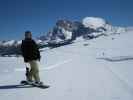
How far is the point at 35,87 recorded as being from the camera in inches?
334

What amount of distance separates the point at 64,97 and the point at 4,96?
1988 millimetres

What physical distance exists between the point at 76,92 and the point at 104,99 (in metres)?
1.34

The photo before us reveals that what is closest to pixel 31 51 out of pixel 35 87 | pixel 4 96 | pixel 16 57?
pixel 35 87

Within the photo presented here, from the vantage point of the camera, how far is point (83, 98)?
639cm

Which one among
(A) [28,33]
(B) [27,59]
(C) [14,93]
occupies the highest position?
(A) [28,33]

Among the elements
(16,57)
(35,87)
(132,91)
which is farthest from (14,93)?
(16,57)

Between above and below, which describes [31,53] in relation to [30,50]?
below

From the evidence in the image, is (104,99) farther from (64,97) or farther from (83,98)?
(64,97)

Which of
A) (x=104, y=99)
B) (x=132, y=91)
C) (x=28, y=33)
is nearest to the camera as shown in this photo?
(x=104, y=99)

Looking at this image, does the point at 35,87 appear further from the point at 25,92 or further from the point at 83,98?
the point at 83,98

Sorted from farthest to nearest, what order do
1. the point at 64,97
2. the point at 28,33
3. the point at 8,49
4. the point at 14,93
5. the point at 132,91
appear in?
1. the point at 8,49
2. the point at 28,33
3. the point at 14,93
4. the point at 132,91
5. the point at 64,97

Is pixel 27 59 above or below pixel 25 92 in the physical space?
above

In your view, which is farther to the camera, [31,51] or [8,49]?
[8,49]

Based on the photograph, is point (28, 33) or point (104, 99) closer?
point (104, 99)
